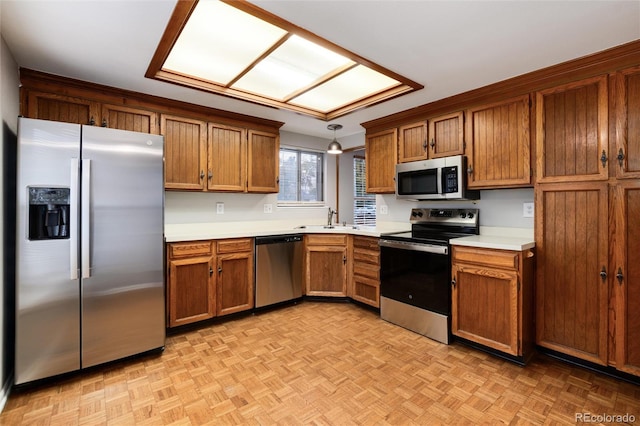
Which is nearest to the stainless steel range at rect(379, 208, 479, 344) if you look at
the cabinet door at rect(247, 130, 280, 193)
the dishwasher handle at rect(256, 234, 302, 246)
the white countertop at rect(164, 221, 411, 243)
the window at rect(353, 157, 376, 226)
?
the white countertop at rect(164, 221, 411, 243)

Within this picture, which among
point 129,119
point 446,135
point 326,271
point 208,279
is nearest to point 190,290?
point 208,279

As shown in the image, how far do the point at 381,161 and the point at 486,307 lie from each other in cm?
192

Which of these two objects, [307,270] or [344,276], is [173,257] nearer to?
[307,270]

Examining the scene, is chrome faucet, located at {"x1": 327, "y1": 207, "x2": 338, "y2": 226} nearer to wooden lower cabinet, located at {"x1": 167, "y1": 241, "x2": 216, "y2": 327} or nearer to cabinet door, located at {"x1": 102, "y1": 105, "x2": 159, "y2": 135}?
wooden lower cabinet, located at {"x1": 167, "y1": 241, "x2": 216, "y2": 327}

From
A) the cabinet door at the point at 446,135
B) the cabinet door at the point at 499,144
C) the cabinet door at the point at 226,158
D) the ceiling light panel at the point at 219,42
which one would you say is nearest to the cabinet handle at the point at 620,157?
the cabinet door at the point at 499,144

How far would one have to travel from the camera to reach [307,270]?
3707mm

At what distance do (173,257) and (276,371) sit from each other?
54.9 inches

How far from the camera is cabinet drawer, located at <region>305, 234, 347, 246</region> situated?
3633mm

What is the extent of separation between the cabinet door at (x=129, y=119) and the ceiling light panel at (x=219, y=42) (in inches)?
24.9

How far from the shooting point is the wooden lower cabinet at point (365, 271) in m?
3.33

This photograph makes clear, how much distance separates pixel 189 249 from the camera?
288cm

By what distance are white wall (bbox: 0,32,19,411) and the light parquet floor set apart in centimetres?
19

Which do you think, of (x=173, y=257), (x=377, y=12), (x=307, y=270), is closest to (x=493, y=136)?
(x=377, y=12)

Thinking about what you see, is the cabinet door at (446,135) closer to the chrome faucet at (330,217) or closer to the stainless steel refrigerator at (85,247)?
the chrome faucet at (330,217)
